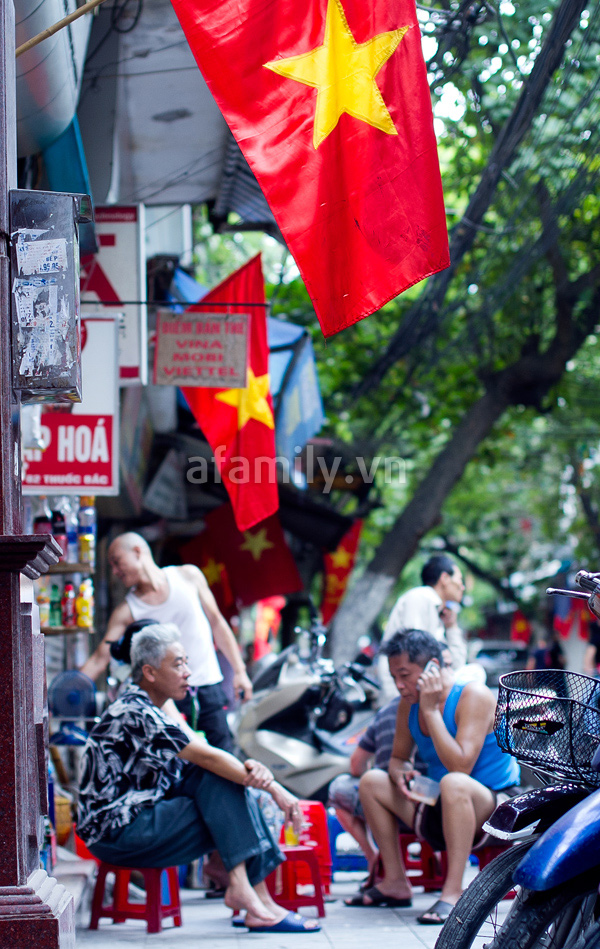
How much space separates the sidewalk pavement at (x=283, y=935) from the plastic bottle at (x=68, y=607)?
175cm

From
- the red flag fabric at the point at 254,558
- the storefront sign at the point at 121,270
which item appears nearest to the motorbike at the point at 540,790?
the storefront sign at the point at 121,270

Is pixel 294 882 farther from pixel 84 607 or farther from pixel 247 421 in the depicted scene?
pixel 247 421

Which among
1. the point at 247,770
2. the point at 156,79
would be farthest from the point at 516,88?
the point at 247,770

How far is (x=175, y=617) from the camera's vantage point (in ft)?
19.4

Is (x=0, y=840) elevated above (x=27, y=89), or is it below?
below

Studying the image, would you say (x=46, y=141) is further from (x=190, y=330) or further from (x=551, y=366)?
(x=551, y=366)

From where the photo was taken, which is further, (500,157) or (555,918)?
(500,157)

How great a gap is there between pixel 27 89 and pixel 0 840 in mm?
3217

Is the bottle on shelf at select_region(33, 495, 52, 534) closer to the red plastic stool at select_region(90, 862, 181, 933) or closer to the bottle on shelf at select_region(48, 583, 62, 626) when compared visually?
the bottle on shelf at select_region(48, 583, 62, 626)

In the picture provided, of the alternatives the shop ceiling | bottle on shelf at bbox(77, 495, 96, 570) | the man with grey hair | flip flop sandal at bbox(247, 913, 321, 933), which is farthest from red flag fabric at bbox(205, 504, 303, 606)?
flip flop sandal at bbox(247, 913, 321, 933)

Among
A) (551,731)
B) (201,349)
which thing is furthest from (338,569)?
(551,731)

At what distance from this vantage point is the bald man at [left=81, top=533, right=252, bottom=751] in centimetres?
588

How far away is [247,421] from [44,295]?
3330mm

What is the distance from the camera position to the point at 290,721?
6.37m
